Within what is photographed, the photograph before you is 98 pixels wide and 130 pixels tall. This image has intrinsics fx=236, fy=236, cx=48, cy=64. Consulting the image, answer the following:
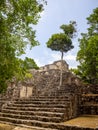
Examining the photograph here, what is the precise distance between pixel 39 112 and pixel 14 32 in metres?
4.69

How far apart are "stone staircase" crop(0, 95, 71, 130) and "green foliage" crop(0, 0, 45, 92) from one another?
228 cm

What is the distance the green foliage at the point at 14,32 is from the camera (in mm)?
11133

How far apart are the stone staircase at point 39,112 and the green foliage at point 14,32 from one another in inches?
89.9

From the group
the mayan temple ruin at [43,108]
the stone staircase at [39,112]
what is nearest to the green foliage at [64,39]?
the mayan temple ruin at [43,108]

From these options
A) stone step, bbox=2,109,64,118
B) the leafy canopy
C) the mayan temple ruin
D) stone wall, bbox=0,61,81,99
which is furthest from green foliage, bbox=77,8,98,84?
stone step, bbox=2,109,64,118

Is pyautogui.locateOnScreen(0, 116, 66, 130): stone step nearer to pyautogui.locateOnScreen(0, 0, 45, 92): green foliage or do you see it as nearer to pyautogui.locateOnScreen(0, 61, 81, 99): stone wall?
pyautogui.locateOnScreen(0, 0, 45, 92): green foliage

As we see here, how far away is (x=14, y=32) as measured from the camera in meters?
11.9

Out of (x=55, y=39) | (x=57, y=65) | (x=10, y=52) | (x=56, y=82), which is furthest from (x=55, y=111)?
(x=57, y=65)

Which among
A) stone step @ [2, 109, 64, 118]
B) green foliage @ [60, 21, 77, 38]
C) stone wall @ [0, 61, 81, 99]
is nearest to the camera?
stone step @ [2, 109, 64, 118]

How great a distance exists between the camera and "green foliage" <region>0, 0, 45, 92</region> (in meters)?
11.1

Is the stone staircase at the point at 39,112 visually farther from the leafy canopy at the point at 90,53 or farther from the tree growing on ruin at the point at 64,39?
the tree growing on ruin at the point at 64,39

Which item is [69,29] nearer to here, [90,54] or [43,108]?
[90,54]

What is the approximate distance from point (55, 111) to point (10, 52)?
14.2ft

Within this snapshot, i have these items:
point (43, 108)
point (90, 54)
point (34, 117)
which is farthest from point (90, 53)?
point (34, 117)
